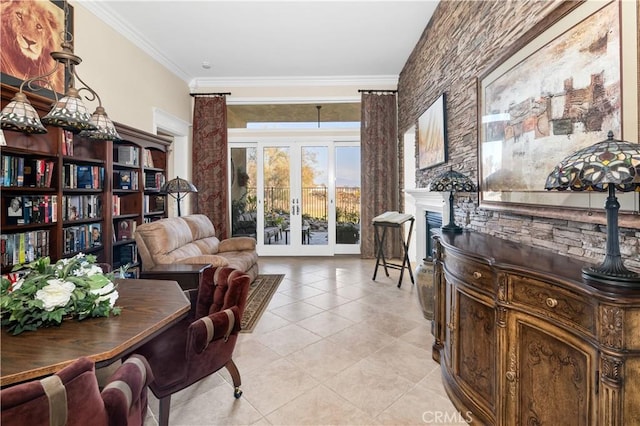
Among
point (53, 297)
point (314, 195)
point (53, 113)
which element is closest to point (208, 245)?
point (314, 195)

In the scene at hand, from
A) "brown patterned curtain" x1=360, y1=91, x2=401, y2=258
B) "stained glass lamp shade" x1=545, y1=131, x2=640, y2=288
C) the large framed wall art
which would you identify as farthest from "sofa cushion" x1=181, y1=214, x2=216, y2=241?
"stained glass lamp shade" x1=545, y1=131, x2=640, y2=288

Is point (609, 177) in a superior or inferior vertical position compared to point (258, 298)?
superior

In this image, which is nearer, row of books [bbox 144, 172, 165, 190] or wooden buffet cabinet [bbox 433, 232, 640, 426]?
wooden buffet cabinet [bbox 433, 232, 640, 426]

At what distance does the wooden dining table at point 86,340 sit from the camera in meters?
1.00

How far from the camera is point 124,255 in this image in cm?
373

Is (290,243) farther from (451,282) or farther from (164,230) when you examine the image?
(451,282)

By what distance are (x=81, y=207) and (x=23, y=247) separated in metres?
0.72

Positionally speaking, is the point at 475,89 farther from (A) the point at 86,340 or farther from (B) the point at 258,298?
(B) the point at 258,298

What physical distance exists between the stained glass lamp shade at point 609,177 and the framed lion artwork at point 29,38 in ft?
11.2

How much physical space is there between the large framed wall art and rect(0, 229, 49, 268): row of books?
373 centimetres

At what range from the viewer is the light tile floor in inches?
68.3

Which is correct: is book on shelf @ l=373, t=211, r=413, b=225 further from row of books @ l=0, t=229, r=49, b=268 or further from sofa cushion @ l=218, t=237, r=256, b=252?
row of books @ l=0, t=229, r=49, b=268

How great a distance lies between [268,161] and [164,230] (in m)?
3.12

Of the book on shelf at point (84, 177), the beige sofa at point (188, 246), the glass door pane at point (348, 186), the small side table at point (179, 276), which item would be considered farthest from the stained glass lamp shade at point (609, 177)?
the glass door pane at point (348, 186)
